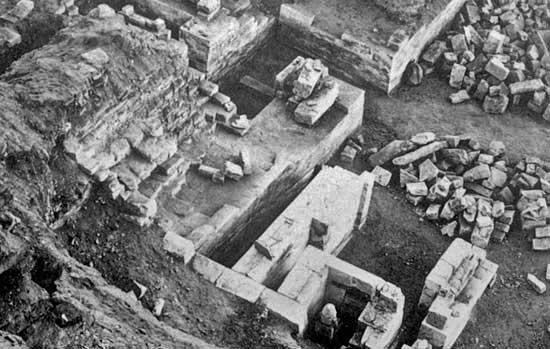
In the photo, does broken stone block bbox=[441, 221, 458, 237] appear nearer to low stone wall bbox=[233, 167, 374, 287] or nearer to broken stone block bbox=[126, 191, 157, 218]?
low stone wall bbox=[233, 167, 374, 287]

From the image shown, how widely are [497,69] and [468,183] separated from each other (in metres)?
2.32

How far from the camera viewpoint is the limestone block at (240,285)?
35.6ft

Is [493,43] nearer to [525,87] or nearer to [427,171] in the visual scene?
[525,87]

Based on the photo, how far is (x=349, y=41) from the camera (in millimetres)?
14820

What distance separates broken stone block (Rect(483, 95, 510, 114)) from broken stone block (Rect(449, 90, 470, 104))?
0.31 metres

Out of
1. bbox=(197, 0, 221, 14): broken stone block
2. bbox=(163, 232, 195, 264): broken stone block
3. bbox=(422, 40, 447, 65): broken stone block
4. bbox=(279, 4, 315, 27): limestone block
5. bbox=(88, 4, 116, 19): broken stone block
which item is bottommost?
bbox=(422, 40, 447, 65): broken stone block

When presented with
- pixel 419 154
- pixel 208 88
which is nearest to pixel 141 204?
pixel 208 88

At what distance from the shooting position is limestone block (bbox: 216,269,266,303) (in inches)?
427

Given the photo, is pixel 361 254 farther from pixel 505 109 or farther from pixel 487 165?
pixel 505 109

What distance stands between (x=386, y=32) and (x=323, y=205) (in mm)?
4046

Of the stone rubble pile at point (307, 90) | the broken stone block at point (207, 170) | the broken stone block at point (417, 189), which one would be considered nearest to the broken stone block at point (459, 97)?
the broken stone block at point (417, 189)

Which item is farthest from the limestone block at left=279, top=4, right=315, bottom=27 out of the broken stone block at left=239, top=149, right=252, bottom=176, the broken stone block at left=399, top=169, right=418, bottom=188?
the broken stone block at left=239, top=149, right=252, bottom=176

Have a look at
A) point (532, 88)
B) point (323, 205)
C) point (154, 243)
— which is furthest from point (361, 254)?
point (532, 88)

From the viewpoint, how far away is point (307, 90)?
1344 cm
